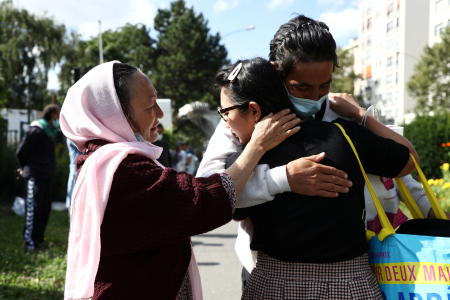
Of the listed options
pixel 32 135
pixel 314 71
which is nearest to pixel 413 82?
pixel 32 135

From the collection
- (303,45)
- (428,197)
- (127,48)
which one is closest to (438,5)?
(428,197)

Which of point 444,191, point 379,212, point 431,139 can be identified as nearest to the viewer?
point 379,212

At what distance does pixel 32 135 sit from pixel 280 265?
18.5ft

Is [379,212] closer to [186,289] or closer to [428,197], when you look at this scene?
[428,197]

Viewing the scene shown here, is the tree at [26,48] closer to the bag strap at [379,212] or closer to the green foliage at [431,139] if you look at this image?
the green foliage at [431,139]

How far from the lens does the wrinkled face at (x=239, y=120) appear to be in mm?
1674

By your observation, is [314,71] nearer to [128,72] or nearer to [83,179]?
[128,72]

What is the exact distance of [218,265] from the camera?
20.1 feet

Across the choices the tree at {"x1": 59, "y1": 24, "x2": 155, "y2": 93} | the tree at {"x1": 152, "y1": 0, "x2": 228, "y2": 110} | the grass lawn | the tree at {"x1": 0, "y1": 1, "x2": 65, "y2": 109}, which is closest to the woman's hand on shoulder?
the grass lawn

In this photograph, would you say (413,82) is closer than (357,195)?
No

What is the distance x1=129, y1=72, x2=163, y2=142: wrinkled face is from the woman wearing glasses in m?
0.29

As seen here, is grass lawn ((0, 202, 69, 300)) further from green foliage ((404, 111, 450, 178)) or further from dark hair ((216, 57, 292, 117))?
green foliage ((404, 111, 450, 178))

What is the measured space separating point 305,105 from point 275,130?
0.64 ft

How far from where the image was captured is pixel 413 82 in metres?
24.1
